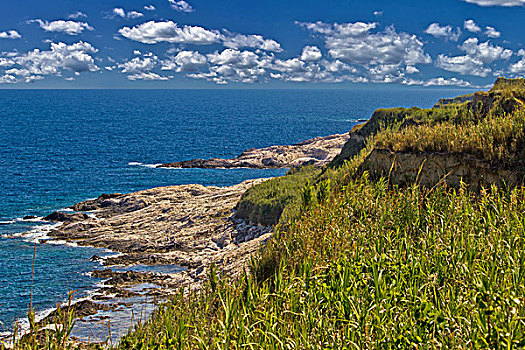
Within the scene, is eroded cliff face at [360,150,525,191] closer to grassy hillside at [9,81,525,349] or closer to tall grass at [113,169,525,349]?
grassy hillside at [9,81,525,349]

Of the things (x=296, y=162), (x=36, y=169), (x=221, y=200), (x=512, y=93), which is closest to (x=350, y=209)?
(x=512, y=93)

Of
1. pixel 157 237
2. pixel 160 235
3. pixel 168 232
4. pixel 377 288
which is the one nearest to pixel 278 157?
pixel 168 232

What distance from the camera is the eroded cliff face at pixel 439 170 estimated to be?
947cm

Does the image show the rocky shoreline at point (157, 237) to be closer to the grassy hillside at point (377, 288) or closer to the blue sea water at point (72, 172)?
the blue sea water at point (72, 172)

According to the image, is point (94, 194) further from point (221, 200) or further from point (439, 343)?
point (439, 343)

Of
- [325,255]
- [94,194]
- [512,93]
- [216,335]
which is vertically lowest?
[94,194]

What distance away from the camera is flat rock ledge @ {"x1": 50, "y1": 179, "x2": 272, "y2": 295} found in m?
24.2

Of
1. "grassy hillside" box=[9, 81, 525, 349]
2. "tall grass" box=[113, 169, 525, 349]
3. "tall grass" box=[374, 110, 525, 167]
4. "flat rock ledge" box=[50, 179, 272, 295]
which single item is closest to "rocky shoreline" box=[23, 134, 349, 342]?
"flat rock ledge" box=[50, 179, 272, 295]

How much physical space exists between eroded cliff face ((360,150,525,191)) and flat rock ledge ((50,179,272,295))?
860 centimetres

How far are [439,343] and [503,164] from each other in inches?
269

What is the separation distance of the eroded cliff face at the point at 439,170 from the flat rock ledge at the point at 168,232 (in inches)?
339

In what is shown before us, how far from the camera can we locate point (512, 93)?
14.7m

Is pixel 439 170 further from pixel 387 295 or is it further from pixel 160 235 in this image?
pixel 160 235

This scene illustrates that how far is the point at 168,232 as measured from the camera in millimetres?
31578
